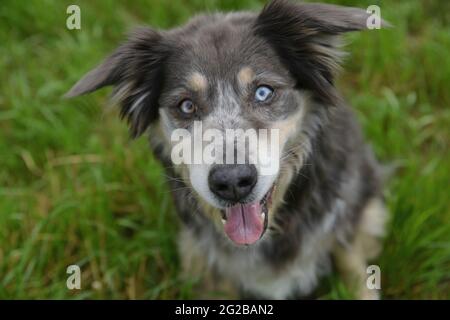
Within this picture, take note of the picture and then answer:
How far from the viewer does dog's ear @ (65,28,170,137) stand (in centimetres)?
300

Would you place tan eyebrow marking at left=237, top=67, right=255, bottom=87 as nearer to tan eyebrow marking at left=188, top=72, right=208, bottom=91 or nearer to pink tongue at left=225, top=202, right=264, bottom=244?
tan eyebrow marking at left=188, top=72, right=208, bottom=91

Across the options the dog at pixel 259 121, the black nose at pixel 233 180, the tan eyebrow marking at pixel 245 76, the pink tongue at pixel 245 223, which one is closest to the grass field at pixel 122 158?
the dog at pixel 259 121

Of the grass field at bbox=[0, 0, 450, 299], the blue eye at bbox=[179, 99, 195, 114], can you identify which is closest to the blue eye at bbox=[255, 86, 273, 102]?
the blue eye at bbox=[179, 99, 195, 114]

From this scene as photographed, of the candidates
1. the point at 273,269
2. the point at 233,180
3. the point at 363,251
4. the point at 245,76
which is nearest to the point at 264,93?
the point at 245,76

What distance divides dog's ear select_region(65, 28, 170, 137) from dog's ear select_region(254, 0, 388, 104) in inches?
20.4

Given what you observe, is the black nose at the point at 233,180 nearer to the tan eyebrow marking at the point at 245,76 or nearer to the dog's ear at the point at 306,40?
the tan eyebrow marking at the point at 245,76

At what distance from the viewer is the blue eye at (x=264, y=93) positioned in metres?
2.89

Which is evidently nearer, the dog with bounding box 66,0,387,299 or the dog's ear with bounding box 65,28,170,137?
the dog with bounding box 66,0,387,299

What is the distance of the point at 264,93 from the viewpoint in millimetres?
2893

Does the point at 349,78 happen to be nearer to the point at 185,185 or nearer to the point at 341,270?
the point at 341,270

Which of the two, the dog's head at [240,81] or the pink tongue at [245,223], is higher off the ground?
the dog's head at [240,81]

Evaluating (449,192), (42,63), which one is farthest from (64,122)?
(449,192)

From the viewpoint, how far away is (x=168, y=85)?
3.00 metres

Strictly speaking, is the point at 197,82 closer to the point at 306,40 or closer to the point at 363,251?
the point at 306,40
